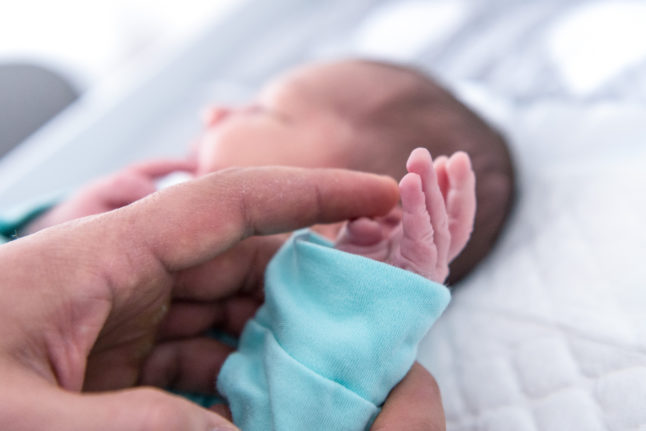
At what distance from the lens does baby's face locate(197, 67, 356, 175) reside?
70 centimetres

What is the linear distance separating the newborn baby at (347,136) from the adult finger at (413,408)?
15 cm

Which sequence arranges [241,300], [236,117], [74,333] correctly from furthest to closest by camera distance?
[236,117], [241,300], [74,333]

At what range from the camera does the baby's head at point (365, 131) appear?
64 cm

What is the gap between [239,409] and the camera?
500 mm

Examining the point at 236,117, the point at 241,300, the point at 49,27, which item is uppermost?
the point at 49,27

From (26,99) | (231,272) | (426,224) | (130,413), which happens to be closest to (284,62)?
(26,99)

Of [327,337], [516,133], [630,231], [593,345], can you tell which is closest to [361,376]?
[327,337]

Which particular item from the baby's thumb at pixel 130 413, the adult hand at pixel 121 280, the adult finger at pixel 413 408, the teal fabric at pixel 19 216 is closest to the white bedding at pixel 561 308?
the adult finger at pixel 413 408

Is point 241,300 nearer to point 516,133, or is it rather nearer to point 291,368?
point 291,368

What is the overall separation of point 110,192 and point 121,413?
0.50m

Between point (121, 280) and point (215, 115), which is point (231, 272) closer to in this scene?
point (121, 280)

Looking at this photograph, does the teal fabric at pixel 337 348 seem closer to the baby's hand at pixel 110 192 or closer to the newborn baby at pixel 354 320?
the newborn baby at pixel 354 320

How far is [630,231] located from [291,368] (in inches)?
18.5

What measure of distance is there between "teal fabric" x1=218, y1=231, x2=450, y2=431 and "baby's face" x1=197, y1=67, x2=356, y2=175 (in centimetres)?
21
